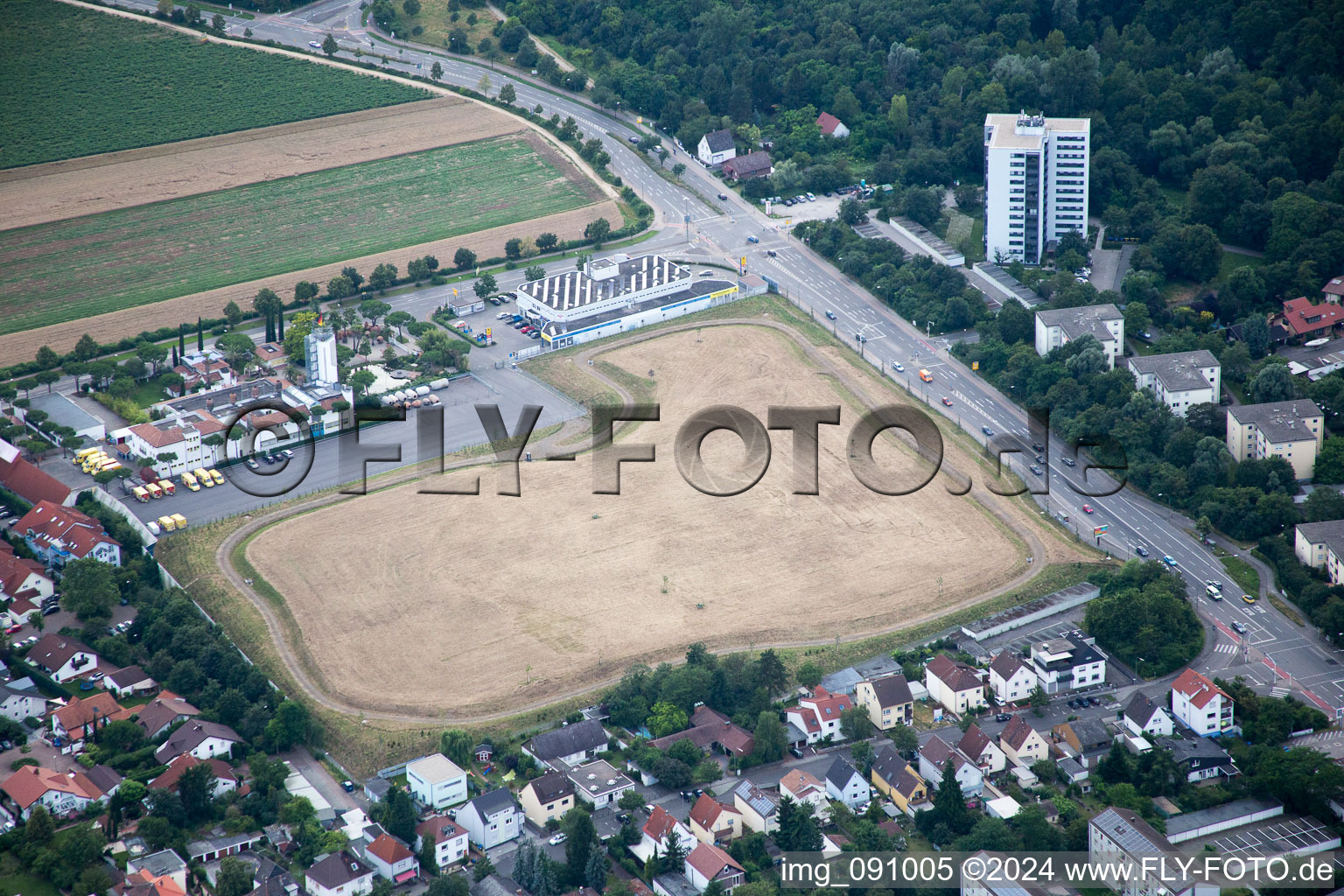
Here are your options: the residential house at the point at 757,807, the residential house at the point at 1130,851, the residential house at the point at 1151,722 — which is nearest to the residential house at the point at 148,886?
the residential house at the point at 757,807

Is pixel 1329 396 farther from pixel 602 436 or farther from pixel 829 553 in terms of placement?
pixel 602 436

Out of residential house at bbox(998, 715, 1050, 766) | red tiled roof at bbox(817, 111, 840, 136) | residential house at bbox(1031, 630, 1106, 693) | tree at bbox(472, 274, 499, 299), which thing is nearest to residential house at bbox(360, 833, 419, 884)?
residential house at bbox(998, 715, 1050, 766)

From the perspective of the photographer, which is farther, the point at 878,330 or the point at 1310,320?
the point at 878,330

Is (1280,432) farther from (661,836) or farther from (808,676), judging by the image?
(661,836)

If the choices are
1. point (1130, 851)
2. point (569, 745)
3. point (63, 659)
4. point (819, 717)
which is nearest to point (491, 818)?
point (569, 745)

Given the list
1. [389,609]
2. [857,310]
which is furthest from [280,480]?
[857,310]

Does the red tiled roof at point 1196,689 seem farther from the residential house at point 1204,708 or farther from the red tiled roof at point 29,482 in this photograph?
the red tiled roof at point 29,482
